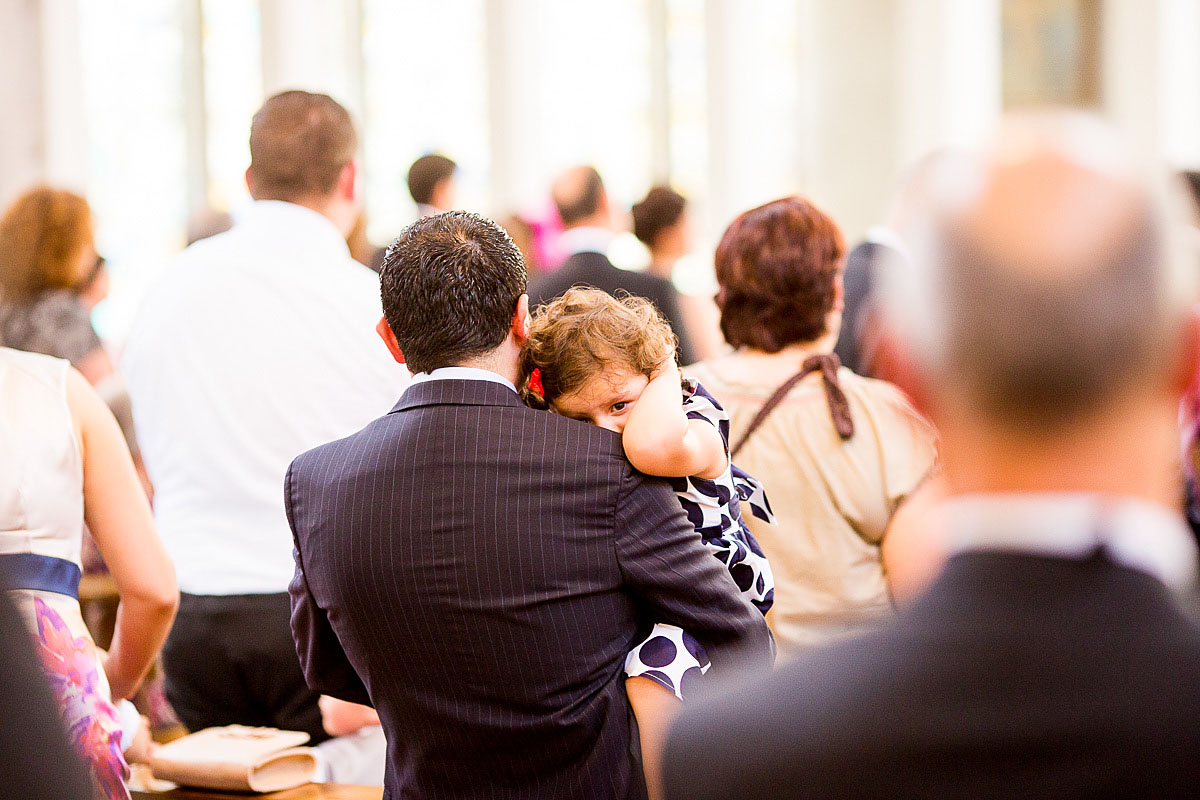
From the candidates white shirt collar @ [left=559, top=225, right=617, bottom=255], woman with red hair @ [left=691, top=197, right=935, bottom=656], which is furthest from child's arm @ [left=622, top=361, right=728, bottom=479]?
white shirt collar @ [left=559, top=225, right=617, bottom=255]

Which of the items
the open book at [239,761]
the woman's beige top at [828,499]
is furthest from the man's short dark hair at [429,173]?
the open book at [239,761]

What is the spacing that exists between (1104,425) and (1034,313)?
84 millimetres

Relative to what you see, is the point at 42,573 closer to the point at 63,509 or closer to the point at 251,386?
the point at 63,509

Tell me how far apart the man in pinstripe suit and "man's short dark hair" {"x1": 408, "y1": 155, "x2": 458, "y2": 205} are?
299 centimetres

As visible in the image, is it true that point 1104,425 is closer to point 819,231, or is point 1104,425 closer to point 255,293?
point 819,231

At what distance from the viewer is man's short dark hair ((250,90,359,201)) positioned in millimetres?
2688

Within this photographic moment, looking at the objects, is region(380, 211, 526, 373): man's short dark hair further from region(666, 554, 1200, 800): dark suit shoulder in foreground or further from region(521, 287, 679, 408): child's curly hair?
region(666, 554, 1200, 800): dark suit shoulder in foreground

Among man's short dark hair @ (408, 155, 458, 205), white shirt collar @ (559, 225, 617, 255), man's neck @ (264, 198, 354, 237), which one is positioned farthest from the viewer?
man's short dark hair @ (408, 155, 458, 205)

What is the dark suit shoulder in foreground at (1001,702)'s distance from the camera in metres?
0.75

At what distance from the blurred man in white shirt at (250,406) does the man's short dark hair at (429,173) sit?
6.55ft

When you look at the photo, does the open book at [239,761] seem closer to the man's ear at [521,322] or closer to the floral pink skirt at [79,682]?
the floral pink skirt at [79,682]

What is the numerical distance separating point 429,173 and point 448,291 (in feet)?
9.94

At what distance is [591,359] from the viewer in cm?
192

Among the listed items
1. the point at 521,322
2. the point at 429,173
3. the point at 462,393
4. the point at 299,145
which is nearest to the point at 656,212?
the point at 429,173
